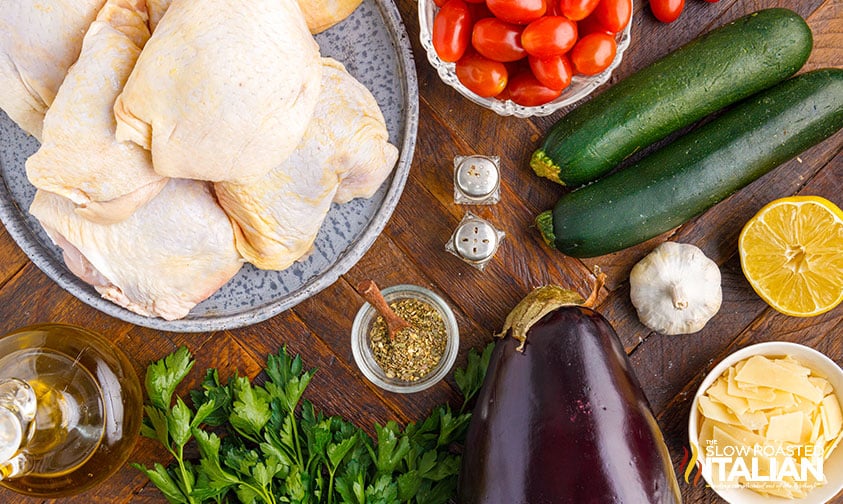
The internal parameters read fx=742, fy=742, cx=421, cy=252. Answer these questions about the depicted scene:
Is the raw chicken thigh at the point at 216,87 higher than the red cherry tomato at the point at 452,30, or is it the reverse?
the raw chicken thigh at the point at 216,87

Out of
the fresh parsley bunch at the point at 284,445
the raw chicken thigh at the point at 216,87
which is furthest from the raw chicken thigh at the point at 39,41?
the fresh parsley bunch at the point at 284,445

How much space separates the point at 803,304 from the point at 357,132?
3.28ft

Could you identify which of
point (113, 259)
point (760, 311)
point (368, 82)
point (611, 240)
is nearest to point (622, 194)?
point (611, 240)

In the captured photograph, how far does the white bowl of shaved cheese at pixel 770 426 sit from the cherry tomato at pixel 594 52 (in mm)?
662

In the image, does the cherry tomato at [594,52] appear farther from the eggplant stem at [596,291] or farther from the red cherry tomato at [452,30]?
the eggplant stem at [596,291]

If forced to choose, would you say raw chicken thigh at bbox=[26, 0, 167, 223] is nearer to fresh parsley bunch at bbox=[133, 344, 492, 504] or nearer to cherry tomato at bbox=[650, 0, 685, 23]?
fresh parsley bunch at bbox=[133, 344, 492, 504]

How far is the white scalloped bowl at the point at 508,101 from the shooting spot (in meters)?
1.46

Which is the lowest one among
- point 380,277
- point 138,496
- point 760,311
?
point 138,496

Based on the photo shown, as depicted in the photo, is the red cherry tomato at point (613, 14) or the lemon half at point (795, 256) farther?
the lemon half at point (795, 256)

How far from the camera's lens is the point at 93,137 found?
1088mm

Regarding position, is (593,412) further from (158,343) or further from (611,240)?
(158,343)

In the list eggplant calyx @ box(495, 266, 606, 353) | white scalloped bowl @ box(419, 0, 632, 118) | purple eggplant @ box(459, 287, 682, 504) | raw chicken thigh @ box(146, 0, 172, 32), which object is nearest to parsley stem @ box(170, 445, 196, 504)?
purple eggplant @ box(459, 287, 682, 504)

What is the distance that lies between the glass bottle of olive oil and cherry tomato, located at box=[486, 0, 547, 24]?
99 centimetres

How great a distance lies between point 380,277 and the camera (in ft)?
5.23
